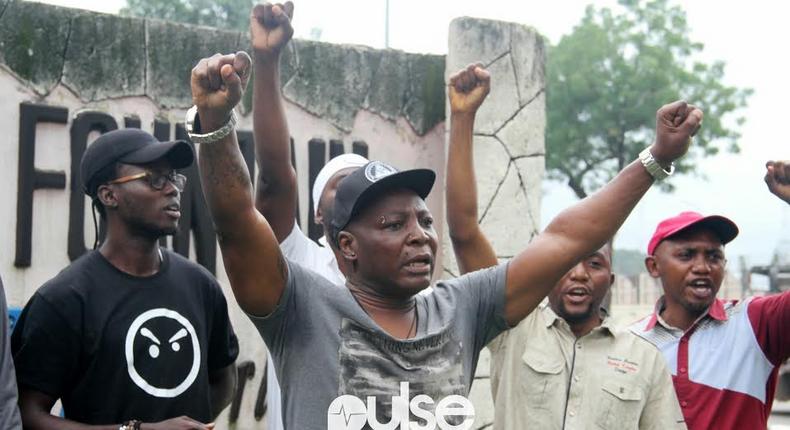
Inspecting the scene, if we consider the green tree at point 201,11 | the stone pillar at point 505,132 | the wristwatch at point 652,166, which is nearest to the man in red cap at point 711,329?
the wristwatch at point 652,166

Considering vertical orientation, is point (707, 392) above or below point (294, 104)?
below

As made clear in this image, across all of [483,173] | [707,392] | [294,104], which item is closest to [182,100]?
[294,104]

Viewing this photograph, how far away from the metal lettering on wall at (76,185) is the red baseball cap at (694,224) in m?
2.15

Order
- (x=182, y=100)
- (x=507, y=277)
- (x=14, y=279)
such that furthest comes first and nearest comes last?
1. (x=182, y=100)
2. (x=14, y=279)
3. (x=507, y=277)

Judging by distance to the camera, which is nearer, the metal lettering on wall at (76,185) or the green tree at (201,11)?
the metal lettering on wall at (76,185)

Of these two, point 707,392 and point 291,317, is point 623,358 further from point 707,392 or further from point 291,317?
point 291,317

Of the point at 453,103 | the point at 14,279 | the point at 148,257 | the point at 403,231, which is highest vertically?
the point at 453,103

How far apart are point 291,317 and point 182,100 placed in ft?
9.44

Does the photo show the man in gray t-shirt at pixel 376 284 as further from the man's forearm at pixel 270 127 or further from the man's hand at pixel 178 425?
the man's forearm at pixel 270 127

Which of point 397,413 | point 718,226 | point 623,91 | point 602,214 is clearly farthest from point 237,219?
point 623,91

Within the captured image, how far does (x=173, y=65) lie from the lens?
4.96 metres

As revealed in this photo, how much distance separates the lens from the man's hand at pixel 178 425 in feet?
9.00

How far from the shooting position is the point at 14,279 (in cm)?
448

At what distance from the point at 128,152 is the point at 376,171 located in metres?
1.07
